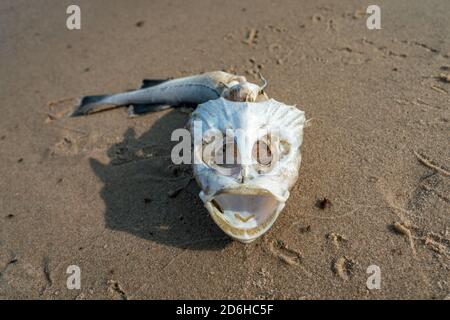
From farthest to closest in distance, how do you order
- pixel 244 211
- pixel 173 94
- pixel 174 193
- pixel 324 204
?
pixel 173 94 < pixel 174 193 < pixel 324 204 < pixel 244 211

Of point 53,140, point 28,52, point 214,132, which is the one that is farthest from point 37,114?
point 214,132

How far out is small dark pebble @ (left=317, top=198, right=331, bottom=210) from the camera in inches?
145

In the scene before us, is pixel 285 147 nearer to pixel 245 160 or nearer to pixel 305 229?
pixel 245 160

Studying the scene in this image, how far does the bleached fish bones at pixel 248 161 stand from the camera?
319 cm

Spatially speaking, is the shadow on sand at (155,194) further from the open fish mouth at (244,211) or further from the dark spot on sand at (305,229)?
the dark spot on sand at (305,229)

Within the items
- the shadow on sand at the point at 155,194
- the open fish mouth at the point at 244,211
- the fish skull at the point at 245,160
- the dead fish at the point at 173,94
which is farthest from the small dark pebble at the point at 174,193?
the dead fish at the point at 173,94

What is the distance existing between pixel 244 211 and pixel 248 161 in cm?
40

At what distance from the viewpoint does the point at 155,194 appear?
410 centimetres

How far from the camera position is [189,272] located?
3420 millimetres

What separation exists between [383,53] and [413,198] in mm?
2490

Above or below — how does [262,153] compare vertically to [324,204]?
above

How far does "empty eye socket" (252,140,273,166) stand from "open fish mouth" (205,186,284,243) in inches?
13.5

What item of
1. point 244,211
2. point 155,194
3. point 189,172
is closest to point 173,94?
point 189,172

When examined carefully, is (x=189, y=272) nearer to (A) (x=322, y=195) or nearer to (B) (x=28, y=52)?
(A) (x=322, y=195)
